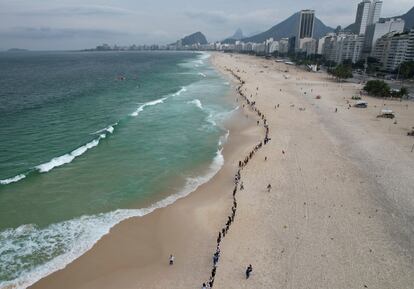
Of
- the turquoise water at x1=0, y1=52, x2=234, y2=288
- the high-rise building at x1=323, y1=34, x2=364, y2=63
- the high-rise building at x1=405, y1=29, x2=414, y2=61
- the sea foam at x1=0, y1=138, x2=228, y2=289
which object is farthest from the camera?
the high-rise building at x1=323, y1=34, x2=364, y2=63

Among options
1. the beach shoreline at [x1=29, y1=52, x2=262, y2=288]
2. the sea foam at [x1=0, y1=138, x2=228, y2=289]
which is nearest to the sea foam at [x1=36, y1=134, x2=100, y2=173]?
the sea foam at [x1=0, y1=138, x2=228, y2=289]

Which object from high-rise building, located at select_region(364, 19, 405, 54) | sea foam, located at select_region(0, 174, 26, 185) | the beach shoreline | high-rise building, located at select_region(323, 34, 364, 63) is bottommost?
the beach shoreline

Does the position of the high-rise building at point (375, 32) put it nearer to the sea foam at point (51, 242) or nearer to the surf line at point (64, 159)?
the surf line at point (64, 159)

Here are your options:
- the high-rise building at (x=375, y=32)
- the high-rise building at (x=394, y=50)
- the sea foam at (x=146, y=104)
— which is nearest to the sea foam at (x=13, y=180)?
the sea foam at (x=146, y=104)

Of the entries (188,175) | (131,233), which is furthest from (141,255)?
(188,175)

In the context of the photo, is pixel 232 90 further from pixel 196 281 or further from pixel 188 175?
pixel 196 281

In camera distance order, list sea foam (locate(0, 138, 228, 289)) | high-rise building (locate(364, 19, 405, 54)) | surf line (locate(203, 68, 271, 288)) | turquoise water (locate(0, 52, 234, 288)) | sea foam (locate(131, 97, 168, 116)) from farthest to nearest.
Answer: high-rise building (locate(364, 19, 405, 54))
sea foam (locate(131, 97, 168, 116))
turquoise water (locate(0, 52, 234, 288))
surf line (locate(203, 68, 271, 288))
sea foam (locate(0, 138, 228, 289))

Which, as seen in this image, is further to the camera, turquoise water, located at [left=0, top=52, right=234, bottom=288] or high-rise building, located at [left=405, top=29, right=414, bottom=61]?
high-rise building, located at [left=405, top=29, right=414, bottom=61]

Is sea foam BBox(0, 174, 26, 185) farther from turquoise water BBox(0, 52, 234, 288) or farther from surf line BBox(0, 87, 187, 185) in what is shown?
turquoise water BBox(0, 52, 234, 288)
